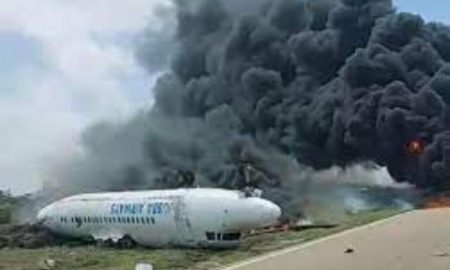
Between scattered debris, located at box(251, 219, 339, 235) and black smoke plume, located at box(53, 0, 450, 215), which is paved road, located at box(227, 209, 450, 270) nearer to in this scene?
scattered debris, located at box(251, 219, 339, 235)

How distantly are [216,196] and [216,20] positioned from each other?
2019 inches

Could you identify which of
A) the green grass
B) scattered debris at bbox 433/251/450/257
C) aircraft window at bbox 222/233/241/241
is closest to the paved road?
scattered debris at bbox 433/251/450/257

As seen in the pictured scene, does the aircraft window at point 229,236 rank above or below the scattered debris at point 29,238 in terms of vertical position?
below

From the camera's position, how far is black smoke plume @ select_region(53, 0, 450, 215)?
2827 inches

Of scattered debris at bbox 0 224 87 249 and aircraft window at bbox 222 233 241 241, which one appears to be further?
scattered debris at bbox 0 224 87 249

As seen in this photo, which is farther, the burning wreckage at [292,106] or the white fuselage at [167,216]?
the burning wreckage at [292,106]

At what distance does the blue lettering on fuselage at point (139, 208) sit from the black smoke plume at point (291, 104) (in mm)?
15978

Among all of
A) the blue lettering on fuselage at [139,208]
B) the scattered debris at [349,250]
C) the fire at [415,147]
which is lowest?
the scattered debris at [349,250]

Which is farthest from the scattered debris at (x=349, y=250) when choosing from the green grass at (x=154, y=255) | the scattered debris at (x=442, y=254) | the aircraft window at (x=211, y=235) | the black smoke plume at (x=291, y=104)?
the black smoke plume at (x=291, y=104)

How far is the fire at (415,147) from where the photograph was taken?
71.4 meters

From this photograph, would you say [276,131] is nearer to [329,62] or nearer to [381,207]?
[329,62]

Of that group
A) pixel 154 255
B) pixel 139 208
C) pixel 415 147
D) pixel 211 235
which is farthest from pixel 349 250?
pixel 415 147

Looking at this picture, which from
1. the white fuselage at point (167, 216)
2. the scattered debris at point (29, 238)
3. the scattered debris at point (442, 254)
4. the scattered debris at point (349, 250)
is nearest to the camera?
the scattered debris at point (442, 254)

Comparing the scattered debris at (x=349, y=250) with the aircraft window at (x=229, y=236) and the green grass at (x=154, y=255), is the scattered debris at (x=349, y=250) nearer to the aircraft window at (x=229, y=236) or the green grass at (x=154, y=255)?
the green grass at (x=154, y=255)
